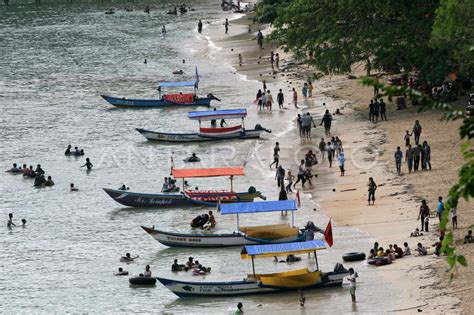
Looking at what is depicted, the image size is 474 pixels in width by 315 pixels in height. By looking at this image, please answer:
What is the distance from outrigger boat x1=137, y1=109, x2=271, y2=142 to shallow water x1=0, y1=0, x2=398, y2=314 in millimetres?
947

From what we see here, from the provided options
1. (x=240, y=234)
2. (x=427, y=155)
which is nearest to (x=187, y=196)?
(x=240, y=234)

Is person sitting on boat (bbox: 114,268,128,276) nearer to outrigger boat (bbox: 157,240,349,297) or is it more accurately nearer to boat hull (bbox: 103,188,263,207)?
outrigger boat (bbox: 157,240,349,297)

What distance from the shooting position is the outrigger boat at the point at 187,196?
55250 mm

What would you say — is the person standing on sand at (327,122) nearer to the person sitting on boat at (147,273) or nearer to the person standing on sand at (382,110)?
the person standing on sand at (382,110)

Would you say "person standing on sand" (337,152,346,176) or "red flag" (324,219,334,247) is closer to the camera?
"red flag" (324,219,334,247)

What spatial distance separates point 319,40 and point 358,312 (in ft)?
105

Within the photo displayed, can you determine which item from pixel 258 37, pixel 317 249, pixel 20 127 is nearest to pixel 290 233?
pixel 317 249

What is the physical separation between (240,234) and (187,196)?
27.8 ft

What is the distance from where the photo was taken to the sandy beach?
127ft

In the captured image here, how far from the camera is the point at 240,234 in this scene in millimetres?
48062

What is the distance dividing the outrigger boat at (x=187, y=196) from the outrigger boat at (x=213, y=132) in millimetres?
13237

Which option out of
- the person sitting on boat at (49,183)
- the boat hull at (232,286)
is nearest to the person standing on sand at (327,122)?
the person sitting on boat at (49,183)

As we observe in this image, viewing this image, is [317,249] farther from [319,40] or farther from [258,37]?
[258,37]

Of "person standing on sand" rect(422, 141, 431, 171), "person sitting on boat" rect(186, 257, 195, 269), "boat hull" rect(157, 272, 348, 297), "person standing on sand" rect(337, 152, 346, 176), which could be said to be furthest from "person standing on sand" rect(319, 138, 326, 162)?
"boat hull" rect(157, 272, 348, 297)
